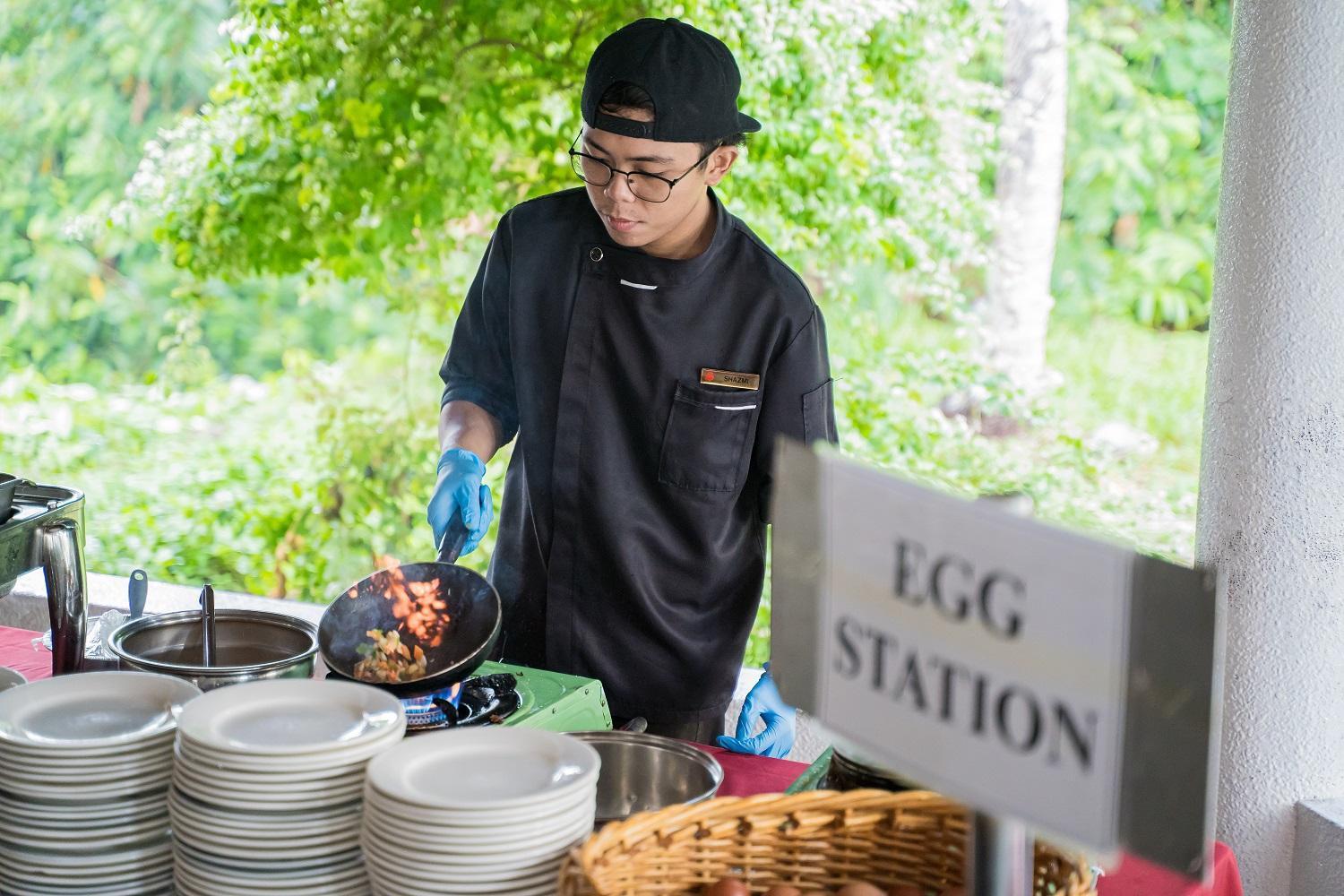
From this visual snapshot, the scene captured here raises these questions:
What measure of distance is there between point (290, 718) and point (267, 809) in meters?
0.14

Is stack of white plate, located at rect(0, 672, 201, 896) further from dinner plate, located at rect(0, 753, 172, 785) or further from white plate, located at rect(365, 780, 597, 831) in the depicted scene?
white plate, located at rect(365, 780, 597, 831)

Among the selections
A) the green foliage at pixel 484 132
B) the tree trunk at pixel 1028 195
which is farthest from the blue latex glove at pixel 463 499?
the tree trunk at pixel 1028 195

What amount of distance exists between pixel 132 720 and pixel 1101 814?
96 centimetres

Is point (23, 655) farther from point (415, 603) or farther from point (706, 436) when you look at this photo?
point (706, 436)

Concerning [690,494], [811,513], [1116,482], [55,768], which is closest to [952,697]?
[811,513]

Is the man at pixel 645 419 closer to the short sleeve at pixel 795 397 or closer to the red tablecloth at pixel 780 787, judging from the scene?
the short sleeve at pixel 795 397

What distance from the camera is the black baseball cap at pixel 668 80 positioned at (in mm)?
1970

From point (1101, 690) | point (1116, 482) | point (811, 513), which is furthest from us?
point (1116, 482)

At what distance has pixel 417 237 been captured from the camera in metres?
4.67

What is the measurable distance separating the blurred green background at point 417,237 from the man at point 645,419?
1893 mm

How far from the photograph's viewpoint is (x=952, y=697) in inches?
34.3

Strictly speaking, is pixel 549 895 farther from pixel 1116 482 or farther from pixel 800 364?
pixel 1116 482

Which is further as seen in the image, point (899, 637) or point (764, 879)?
point (764, 879)

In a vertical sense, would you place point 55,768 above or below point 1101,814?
below
